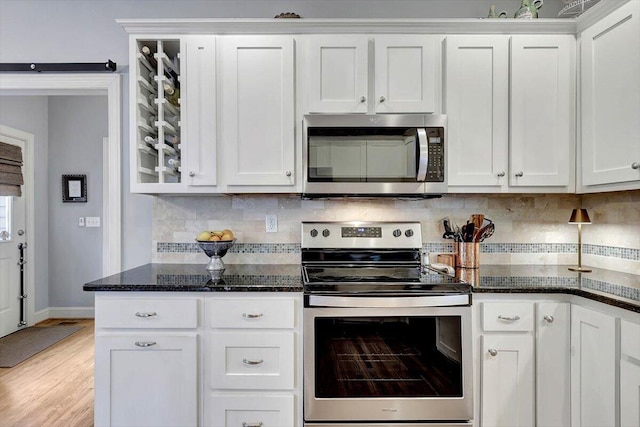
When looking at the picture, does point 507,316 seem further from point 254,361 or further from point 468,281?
point 254,361

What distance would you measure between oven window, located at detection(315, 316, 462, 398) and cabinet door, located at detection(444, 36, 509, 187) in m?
0.85

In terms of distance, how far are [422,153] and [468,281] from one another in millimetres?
702

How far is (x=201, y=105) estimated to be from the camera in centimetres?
200

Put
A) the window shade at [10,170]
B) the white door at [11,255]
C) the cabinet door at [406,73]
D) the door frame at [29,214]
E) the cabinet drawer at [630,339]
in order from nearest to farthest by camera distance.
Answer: the cabinet drawer at [630,339]
the cabinet door at [406,73]
the window shade at [10,170]
the white door at [11,255]
the door frame at [29,214]

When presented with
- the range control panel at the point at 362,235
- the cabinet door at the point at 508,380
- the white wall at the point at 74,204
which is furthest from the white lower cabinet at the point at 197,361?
the white wall at the point at 74,204

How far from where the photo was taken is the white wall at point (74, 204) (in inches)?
160

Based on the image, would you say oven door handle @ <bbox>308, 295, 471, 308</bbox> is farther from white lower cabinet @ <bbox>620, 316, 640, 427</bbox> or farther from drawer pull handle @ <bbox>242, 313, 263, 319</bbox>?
white lower cabinet @ <bbox>620, 316, 640, 427</bbox>

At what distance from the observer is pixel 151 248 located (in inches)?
92.6

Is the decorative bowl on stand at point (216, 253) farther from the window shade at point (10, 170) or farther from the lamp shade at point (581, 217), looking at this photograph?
the window shade at point (10, 170)

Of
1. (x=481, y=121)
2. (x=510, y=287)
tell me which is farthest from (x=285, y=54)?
(x=510, y=287)

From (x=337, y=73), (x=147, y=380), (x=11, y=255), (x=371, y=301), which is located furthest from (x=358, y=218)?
(x=11, y=255)

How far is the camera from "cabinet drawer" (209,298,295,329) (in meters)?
1.68

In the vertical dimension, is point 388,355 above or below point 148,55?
below

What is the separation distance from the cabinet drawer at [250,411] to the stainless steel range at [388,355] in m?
0.11
